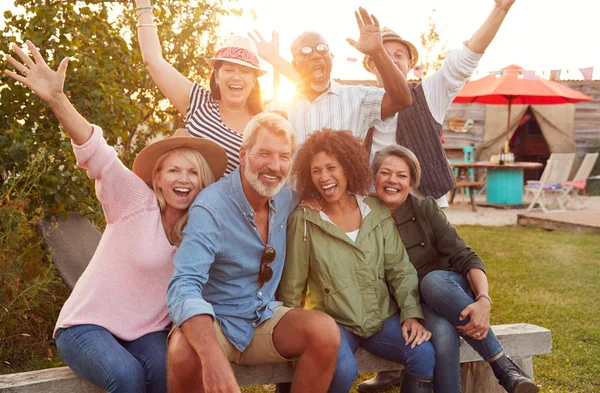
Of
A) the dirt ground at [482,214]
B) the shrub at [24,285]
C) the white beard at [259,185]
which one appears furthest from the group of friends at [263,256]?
the dirt ground at [482,214]

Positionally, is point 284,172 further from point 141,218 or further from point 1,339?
point 1,339

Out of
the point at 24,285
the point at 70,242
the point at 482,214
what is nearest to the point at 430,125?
the point at 70,242

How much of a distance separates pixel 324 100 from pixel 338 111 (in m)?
0.10

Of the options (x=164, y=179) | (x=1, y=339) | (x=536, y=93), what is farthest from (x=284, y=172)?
(x=536, y=93)

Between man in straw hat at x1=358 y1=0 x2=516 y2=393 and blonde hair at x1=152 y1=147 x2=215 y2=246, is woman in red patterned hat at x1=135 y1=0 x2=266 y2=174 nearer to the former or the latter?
blonde hair at x1=152 y1=147 x2=215 y2=246

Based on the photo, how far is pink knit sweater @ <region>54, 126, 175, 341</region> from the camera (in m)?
2.77

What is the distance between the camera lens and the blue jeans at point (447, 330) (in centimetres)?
297

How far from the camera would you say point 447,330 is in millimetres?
3027

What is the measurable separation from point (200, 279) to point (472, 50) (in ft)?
6.22

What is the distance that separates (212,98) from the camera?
3557 mm

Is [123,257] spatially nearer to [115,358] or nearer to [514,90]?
[115,358]

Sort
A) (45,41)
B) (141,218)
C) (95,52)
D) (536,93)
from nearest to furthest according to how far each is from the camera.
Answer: (141,218) → (45,41) → (95,52) → (536,93)

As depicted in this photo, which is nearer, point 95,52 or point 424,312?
point 424,312

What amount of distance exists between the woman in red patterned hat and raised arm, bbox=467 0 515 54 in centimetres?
112
